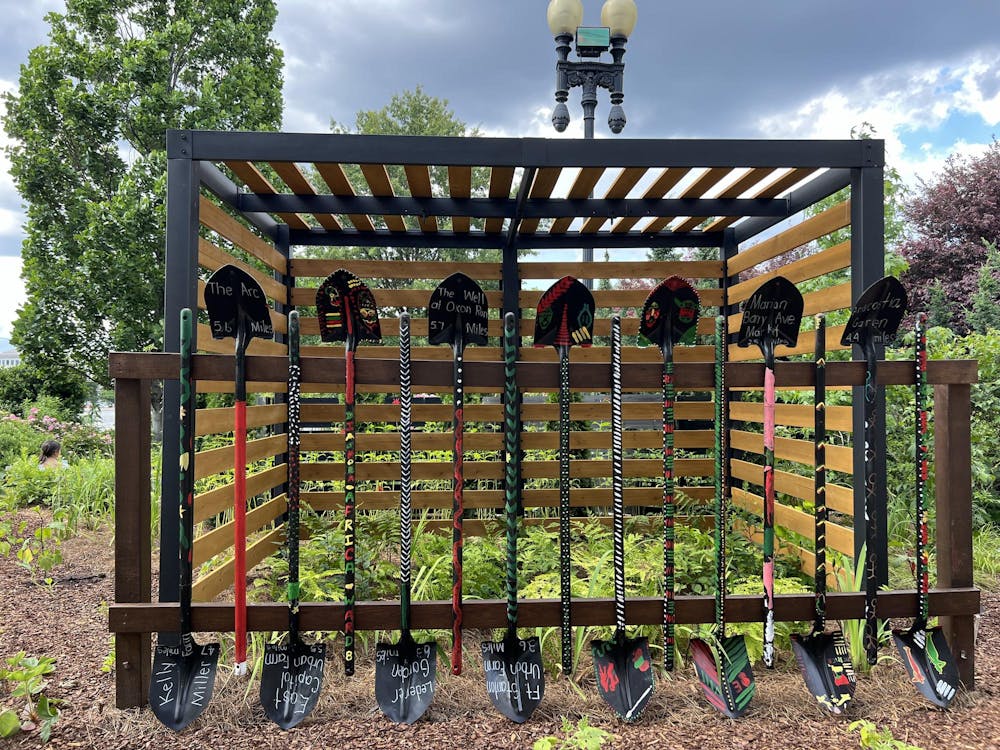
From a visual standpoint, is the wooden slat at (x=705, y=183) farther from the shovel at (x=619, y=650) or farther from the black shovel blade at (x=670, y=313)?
the shovel at (x=619, y=650)

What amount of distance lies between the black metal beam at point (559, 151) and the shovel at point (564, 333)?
853mm

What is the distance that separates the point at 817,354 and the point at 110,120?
391 inches

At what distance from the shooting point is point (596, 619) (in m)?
1.95

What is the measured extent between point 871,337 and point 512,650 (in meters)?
1.60

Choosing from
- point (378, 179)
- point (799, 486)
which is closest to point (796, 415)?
point (799, 486)

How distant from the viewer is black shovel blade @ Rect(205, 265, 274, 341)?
1.89 m

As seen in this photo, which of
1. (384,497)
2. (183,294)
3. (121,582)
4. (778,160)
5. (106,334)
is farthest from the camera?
(106,334)

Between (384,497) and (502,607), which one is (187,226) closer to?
(502,607)

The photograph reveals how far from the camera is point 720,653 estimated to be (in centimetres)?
198

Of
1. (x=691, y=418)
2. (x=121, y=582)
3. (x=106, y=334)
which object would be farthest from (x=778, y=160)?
(x=106, y=334)

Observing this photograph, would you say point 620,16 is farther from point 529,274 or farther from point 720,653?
point 720,653

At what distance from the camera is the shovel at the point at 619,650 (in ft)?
6.21

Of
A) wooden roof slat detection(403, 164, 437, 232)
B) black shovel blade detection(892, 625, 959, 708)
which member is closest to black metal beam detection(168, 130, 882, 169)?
wooden roof slat detection(403, 164, 437, 232)

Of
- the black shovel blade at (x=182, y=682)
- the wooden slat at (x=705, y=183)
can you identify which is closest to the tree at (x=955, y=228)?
the wooden slat at (x=705, y=183)
